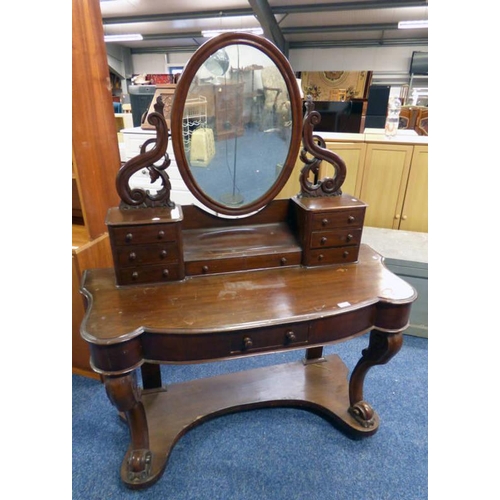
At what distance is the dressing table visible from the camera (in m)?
0.97

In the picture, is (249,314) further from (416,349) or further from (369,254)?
(416,349)

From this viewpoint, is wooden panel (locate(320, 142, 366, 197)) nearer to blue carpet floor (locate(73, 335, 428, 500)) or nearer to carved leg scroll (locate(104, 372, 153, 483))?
blue carpet floor (locate(73, 335, 428, 500))

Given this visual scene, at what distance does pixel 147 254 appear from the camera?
1.09 metres

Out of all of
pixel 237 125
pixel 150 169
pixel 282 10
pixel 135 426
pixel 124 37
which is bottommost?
pixel 135 426

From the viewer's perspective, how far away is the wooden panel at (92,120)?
4.44ft

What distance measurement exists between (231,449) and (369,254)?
1.01 metres

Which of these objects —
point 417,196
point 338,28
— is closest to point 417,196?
point 417,196

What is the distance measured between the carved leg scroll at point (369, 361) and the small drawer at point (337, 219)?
0.41 m

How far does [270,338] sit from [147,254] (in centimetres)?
48

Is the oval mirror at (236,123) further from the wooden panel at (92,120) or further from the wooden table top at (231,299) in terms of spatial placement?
the wooden panel at (92,120)

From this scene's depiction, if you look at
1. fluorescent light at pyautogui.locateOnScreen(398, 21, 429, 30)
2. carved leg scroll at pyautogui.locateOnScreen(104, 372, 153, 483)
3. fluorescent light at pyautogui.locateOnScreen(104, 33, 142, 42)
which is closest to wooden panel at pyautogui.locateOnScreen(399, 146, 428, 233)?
carved leg scroll at pyautogui.locateOnScreen(104, 372, 153, 483)

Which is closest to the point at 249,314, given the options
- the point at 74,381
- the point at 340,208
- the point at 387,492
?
the point at 340,208

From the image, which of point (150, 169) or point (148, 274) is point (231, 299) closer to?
point (148, 274)

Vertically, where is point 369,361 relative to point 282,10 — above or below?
below
